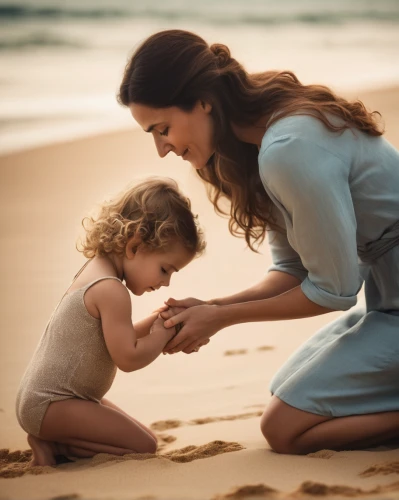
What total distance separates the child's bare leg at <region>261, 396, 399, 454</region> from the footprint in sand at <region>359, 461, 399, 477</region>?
326mm

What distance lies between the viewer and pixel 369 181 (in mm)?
2754

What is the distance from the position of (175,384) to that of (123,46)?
12463mm

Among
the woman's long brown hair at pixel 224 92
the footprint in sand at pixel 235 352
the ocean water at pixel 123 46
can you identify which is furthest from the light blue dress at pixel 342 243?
the ocean water at pixel 123 46

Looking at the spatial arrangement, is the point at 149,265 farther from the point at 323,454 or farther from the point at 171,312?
the point at 323,454

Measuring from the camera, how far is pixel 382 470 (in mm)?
2318

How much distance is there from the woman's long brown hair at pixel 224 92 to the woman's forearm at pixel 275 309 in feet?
1.33

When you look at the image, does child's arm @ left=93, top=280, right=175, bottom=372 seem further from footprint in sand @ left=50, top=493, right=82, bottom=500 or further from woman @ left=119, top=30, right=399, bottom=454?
footprint in sand @ left=50, top=493, right=82, bottom=500

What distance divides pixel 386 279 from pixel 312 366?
414 millimetres

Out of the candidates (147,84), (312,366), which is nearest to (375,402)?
(312,366)

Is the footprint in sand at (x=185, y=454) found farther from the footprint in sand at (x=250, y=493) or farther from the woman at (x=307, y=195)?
the footprint in sand at (x=250, y=493)

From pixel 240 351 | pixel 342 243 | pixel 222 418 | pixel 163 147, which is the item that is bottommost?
pixel 240 351

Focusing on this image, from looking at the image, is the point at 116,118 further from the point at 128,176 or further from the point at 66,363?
the point at 66,363

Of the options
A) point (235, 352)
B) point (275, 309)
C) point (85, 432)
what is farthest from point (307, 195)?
point (235, 352)

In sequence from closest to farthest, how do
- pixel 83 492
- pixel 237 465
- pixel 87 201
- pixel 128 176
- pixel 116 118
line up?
pixel 83 492
pixel 237 465
pixel 87 201
pixel 128 176
pixel 116 118
